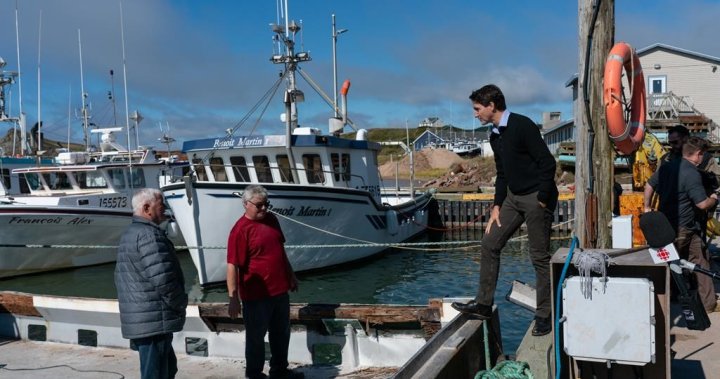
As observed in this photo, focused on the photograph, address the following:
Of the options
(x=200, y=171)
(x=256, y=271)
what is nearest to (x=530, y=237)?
(x=256, y=271)

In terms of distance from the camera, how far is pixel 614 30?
195 inches

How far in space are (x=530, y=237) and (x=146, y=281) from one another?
8.39 feet

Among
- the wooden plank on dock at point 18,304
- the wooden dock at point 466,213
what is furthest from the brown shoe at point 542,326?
the wooden dock at point 466,213

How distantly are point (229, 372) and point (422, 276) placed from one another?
9.71m

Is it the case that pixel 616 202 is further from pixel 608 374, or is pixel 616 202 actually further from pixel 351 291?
pixel 351 291

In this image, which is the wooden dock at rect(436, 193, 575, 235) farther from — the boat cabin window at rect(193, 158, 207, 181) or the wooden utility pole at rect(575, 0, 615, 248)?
the wooden utility pole at rect(575, 0, 615, 248)

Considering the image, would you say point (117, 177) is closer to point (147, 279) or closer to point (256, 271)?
point (256, 271)

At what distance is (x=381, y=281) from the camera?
47.9ft

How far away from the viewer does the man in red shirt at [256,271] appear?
484cm

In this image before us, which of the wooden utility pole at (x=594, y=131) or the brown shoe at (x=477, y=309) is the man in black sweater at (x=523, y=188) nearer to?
the brown shoe at (x=477, y=309)

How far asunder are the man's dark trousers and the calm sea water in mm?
5706

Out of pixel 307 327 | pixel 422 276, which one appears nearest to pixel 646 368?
pixel 307 327

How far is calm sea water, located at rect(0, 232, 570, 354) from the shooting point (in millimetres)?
12818

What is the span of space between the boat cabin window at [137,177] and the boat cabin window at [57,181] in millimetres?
1752
